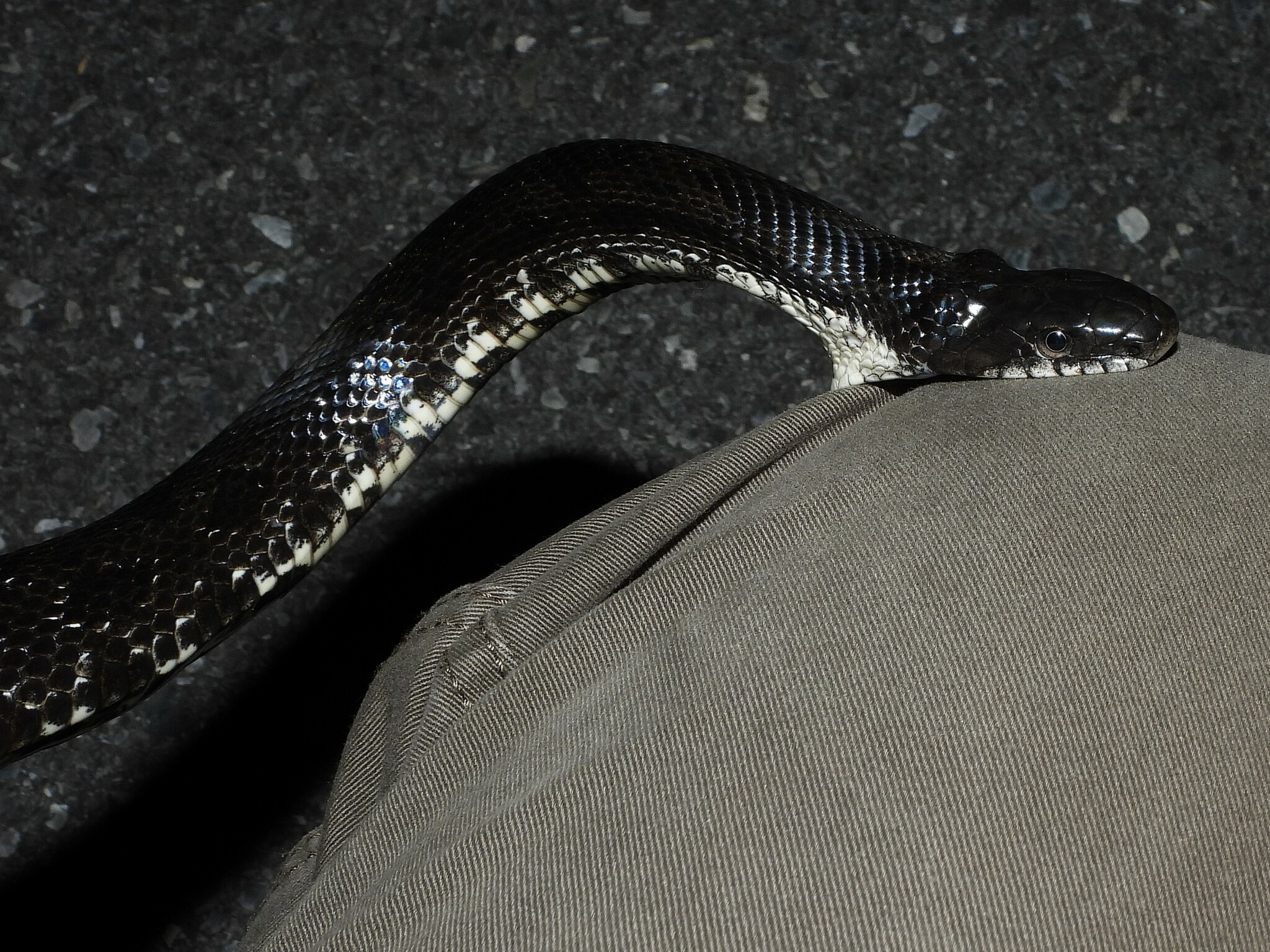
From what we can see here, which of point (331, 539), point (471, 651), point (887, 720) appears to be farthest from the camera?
point (331, 539)

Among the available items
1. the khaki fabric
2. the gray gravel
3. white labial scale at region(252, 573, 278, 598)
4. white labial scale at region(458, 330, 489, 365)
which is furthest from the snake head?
white labial scale at region(252, 573, 278, 598)

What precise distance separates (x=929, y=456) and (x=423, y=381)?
2.41 feet

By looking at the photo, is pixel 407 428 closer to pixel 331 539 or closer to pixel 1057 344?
pixel 331 539

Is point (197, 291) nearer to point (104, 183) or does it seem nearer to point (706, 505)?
point (104, 183)

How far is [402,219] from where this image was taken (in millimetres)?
2297

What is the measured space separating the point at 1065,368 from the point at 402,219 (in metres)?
1.39

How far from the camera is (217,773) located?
6.03 ft

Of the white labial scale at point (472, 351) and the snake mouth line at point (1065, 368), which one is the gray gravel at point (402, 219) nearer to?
the white labial scale at point (472, 351)

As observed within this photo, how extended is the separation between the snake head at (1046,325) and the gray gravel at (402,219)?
0.70m

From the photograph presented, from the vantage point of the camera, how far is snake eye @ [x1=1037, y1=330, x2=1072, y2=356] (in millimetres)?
1333

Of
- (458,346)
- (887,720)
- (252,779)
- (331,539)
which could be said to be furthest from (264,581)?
(887,720)

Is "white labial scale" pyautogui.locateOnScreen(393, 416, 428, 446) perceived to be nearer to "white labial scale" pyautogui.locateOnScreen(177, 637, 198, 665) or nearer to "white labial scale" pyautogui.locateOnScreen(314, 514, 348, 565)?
"white labial scale" pyautogui.locateOnScreen(314, 514, 348, 565)

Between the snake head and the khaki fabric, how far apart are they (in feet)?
0.59

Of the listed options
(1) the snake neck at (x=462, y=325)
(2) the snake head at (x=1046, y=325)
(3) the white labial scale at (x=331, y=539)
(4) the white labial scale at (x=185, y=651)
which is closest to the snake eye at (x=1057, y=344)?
(2) the snake head at (x=1046, y=325)
